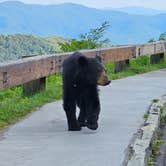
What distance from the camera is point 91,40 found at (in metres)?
20.4

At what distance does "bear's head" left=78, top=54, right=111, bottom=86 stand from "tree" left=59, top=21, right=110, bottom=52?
1142 centimetres

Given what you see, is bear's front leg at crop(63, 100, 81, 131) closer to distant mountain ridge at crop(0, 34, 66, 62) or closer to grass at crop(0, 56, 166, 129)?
grass at crop(0, 56, 166, 129)

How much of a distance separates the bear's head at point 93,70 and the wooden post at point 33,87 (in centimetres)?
351

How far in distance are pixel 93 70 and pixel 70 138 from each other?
2.91 ft

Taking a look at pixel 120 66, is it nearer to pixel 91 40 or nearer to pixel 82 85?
pixel 91 40

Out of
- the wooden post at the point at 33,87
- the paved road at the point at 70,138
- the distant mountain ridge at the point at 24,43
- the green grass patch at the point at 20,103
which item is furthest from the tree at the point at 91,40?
the paved road at the point at 70,138

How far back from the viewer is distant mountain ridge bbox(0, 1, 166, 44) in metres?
32.0

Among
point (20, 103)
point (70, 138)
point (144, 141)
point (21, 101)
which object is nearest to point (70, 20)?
point (21, 101)

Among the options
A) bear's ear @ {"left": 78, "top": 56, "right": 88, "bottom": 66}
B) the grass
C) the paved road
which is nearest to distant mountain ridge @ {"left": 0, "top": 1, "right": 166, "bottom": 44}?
the grass

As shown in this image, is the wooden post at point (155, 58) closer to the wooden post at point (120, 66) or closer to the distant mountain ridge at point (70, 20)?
the wooden post at point (120, 66)

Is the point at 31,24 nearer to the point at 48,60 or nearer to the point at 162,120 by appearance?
the point at 48,60

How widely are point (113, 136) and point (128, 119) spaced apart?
1344 mm

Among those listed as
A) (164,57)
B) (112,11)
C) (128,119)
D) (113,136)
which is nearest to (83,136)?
(113,136)

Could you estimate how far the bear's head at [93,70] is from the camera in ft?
24.2
